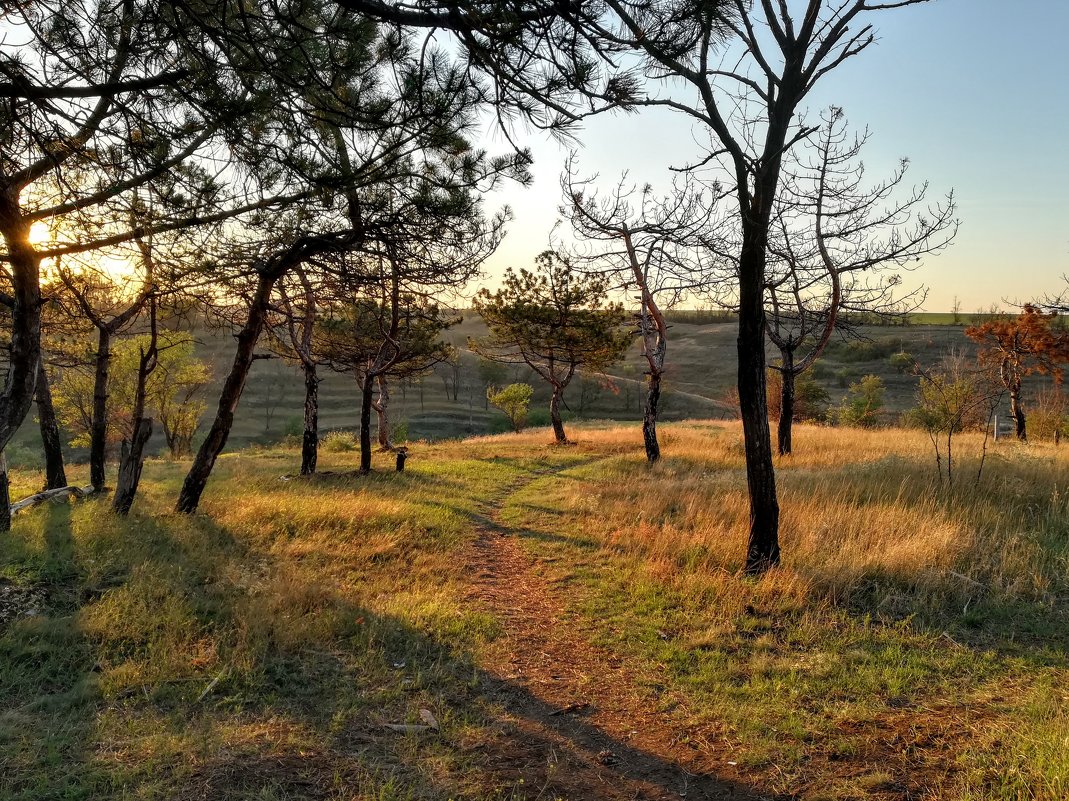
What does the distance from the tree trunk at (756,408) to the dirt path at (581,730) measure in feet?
8.26

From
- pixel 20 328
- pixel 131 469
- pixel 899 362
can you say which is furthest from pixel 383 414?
pixel 899 362

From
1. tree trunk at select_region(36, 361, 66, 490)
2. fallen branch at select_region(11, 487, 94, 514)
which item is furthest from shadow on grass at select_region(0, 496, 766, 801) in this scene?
tree trunk at select_region(36, 361, 66, 490)

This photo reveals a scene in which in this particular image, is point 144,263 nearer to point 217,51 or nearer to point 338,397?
point 217,51

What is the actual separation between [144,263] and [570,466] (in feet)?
43.6

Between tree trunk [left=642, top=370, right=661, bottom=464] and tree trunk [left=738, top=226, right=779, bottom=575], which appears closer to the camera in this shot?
tree trunk [left=738, top=226, right=779, bottom=575]

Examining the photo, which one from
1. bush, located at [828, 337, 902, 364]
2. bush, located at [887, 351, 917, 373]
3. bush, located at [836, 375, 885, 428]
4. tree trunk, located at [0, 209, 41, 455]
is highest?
bush, located at [828, 337, 902, 364]

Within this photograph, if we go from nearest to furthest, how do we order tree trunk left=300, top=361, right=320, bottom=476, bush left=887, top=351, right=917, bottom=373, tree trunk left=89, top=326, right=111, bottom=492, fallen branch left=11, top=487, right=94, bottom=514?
fallen branch left=11, top=487, right=94, bottom=514 < tree trunk left=89, top=326, right=111, bottom=492 < tree trunk left=300, top=361, right=320, bottom=476 < bush left=887, top=351, right=917, bottom=373

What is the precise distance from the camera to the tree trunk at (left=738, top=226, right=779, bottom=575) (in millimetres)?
6621

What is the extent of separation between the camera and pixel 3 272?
23.2ft

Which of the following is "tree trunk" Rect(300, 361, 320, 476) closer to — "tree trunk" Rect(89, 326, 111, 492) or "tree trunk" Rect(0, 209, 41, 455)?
"tree trunk" Rect(89, 326, 111, 492)

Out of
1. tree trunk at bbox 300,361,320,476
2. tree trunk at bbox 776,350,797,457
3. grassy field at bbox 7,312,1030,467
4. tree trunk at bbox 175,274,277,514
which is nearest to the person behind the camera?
tree trunk at bbox 175,274,277,514

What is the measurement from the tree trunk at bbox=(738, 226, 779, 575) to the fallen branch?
11.5 meters

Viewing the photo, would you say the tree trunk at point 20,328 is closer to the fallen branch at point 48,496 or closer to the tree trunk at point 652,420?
the fallen branch at point 48,496

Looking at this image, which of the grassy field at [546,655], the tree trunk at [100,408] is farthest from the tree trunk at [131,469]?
the tree trunk at [100,408]
